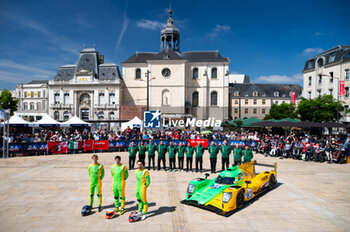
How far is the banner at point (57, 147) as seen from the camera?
18.3m

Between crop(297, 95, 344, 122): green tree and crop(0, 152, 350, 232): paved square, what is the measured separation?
2304 cm

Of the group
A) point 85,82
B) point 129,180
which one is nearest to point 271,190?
point 129,180

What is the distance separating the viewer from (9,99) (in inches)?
2370

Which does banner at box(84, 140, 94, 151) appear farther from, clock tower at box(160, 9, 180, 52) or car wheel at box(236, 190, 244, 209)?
clock tower at box(160, 9, 180, 52)

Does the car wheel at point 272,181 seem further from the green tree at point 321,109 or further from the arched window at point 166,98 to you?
the arched window at point 166,98

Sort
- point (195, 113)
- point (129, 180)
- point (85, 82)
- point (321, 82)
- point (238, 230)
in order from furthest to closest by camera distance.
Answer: point (195, 113), point (85, 82), point (321, 82), point (129, 180), point (238, 230)

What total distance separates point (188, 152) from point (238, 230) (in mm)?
6955

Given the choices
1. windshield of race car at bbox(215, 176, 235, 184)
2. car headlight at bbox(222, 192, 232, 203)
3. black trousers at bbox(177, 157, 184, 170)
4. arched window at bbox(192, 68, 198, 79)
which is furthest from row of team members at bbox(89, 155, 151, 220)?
arched window at bbox(192, 68, 198, 79)

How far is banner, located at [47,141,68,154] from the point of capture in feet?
60.2

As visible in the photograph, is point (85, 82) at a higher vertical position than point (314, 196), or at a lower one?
higher

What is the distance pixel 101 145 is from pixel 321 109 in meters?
31.1

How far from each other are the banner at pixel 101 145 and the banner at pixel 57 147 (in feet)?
8.02

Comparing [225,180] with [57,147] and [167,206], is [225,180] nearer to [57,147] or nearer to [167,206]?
[167,206]

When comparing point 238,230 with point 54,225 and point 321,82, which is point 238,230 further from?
point 321,82
